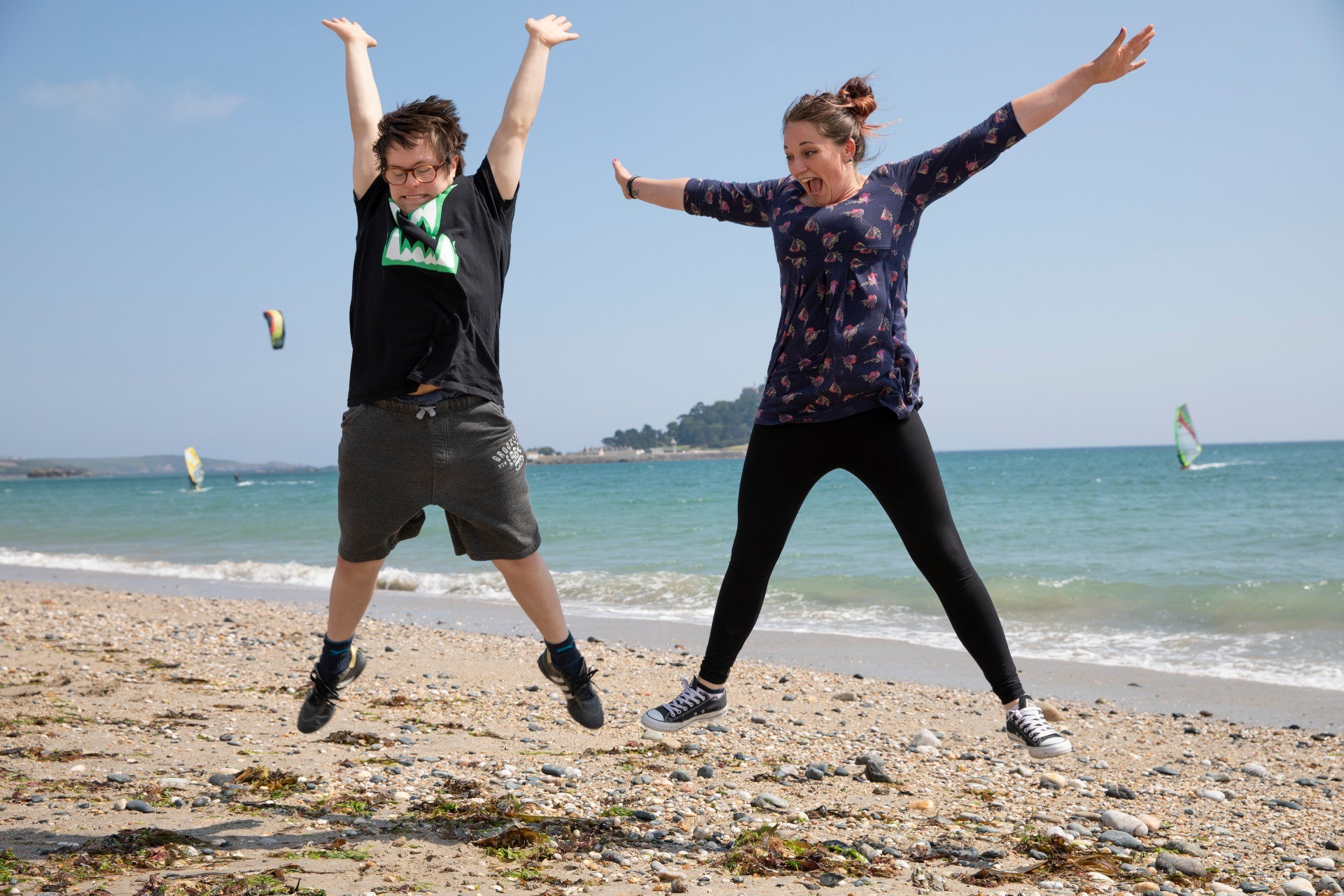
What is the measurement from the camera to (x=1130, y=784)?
4320 millimetres

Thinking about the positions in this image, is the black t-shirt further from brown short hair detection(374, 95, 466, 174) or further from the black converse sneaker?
the black converse sneaker

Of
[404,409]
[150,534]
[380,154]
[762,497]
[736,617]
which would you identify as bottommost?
[150,534]

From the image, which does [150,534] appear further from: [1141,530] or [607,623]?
[1141,530]

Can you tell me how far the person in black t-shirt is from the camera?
266 cm

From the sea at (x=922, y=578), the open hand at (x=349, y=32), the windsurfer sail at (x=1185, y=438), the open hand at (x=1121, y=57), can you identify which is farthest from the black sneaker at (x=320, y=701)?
the windsurfer sail at (x=1185, y=438)

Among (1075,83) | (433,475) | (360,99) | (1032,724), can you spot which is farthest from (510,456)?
(1075,83)

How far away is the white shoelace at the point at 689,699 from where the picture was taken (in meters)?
3.25

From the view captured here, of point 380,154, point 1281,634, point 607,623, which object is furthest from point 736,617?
point 1281,634

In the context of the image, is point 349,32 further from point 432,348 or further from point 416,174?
point 432,348

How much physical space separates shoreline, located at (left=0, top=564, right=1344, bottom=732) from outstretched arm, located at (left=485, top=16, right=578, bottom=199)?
3752 millimetres

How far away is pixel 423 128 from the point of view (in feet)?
9.10

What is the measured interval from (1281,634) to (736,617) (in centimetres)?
759

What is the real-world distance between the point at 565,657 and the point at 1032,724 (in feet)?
5.00

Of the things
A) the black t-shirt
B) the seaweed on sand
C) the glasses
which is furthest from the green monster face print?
the seaweed on sand
